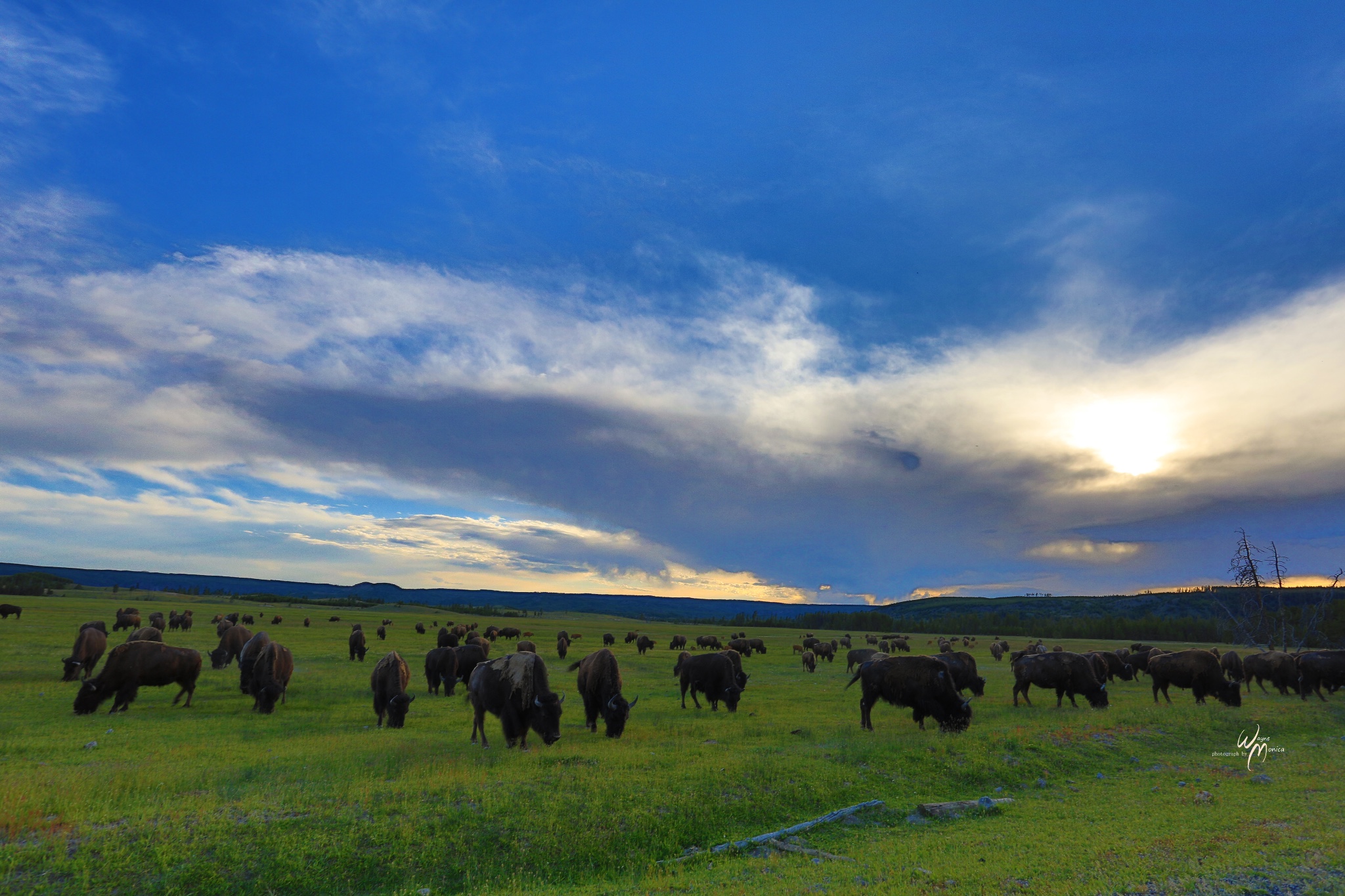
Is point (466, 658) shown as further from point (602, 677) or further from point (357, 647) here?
point (357, 647)

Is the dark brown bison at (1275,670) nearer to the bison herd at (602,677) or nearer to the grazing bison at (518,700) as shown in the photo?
the bison herd at (602,677)

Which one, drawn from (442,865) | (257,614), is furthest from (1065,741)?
(257,614)

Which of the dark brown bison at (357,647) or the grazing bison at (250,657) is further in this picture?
the dark brown bison at (357,647)

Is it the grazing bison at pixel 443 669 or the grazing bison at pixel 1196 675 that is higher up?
the grazing bison at pixel 1196 675

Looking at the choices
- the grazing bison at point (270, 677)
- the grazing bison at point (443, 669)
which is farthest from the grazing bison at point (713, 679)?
the grazing bison at point (270, 677)

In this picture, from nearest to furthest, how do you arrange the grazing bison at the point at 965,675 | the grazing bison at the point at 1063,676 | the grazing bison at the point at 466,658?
the grazing bison at the point at 1063,676 < the grazing bison at the point at 965,675 < the grazing bison at the point at 466,658

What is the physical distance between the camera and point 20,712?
21.3m

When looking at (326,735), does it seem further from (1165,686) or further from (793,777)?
(1165,686)

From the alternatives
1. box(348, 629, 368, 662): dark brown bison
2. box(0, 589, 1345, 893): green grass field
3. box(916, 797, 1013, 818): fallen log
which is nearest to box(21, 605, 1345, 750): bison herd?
box(0, 589, 1345, 893): green grass field

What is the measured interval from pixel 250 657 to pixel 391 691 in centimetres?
904

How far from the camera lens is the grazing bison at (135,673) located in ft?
71.7

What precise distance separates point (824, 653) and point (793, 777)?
47.1 metres

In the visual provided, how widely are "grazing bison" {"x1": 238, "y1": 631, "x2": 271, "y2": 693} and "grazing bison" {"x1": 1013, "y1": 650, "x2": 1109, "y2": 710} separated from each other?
31.8m

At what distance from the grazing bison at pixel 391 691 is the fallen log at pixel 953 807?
50.9 feet
